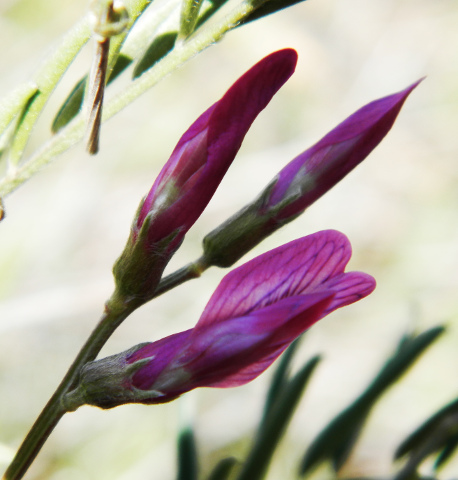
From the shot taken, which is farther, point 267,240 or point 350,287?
point 267,240

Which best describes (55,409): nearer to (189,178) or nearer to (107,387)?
(107,387)

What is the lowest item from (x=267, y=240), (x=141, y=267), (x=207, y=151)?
(x=267, y=240)

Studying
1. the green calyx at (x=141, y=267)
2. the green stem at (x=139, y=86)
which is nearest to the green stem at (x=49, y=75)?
the green stem at (x=139, y=86)

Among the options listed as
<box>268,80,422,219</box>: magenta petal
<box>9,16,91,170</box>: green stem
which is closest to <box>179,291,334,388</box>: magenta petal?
<box>268,80,422,219</box>: magenta petal

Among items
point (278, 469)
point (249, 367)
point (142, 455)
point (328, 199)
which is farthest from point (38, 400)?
point (249, 367)

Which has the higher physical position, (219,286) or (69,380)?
(219,286)

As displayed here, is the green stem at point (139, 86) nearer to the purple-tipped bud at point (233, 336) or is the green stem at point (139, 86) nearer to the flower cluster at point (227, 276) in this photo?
the flower cluster at point (227, 276)

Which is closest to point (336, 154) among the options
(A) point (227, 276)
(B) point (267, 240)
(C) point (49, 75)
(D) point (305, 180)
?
(D) point (305, 180)

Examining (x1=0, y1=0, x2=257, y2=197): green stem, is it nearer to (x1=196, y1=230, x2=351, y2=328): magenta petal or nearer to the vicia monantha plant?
the vicia monantha plant
